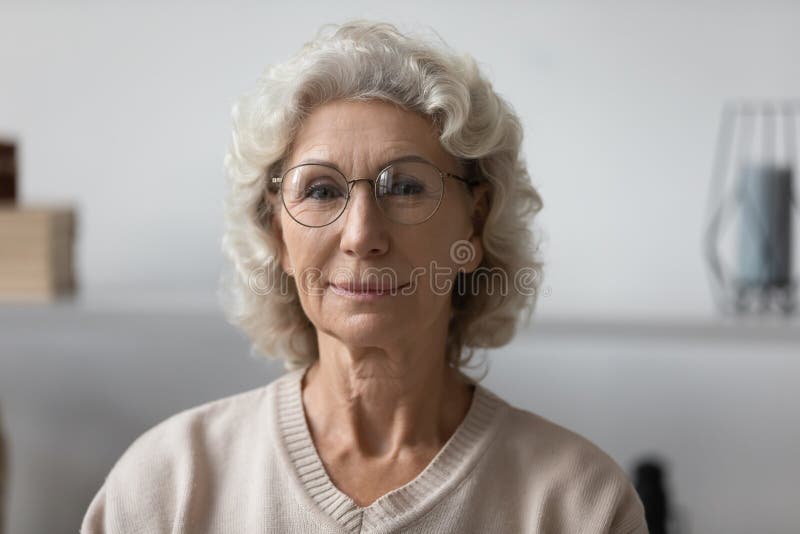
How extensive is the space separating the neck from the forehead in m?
0.23

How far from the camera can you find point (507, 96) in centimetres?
202

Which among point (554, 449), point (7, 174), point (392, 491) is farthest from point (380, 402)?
point (7, 174)

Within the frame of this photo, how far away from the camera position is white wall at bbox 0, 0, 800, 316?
205cm

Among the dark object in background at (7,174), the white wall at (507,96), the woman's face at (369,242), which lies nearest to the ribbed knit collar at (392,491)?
the woman's face at (369,242)

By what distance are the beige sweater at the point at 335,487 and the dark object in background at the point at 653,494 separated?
717 mm

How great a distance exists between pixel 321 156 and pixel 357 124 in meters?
0.05

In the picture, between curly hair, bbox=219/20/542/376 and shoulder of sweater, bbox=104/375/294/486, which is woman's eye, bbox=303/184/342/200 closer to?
curly hair, bbox=219/20/542/376

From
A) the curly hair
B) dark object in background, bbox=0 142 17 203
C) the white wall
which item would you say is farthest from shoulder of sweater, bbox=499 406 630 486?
dark object in background, bbox=0 142 17 203

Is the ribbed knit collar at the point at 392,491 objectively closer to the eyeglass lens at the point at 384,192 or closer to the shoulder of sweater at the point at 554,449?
the shoulder of sweater at the point at 554,449

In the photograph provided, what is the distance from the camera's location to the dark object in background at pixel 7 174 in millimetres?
1998

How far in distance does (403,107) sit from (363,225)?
0.14 meters

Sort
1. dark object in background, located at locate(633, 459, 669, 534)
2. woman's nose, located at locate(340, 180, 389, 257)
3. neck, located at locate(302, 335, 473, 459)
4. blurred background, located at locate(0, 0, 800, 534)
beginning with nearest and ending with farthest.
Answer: woman's nose, located at locate(340, 180, 389, 257), neck, located at locate(302, 335, 473, 459), dark object in background, located at locate(633, 459, 669, 534), blurred background, located at locate(0, 0, 800, 534)

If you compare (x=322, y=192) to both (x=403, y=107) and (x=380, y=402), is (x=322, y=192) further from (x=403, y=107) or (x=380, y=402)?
(x=380, y=402)

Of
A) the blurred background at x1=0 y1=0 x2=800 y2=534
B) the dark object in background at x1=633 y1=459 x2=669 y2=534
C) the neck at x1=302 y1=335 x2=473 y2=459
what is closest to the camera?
the neck at x1=302 y1=335 x2=473 y2=459
